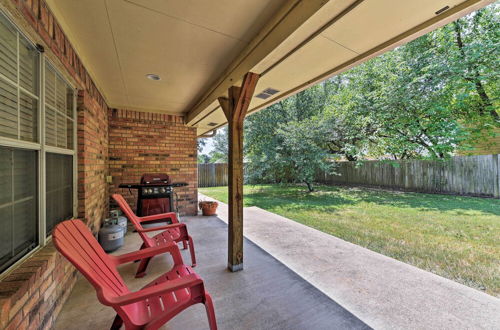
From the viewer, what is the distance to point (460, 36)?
23.1ft

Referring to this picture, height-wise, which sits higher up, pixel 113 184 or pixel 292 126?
pixel 292 126

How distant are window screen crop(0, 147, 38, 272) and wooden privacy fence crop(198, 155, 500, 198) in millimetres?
9864

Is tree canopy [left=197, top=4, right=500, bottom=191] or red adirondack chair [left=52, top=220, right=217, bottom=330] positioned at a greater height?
tree canopy [left=197, top=4, right=500, bottom=191]

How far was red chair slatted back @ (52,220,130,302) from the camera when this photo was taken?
118 centimetres

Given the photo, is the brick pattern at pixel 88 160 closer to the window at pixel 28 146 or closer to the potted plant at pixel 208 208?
the window at pixel 28 146

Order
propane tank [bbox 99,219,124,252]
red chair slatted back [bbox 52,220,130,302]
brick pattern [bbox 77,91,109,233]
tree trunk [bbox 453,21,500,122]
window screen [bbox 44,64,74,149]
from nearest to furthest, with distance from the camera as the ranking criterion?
red chair slatted back [bbox 52,220,130,302], window screen [bbox 44,64,74,149], brick pattern [bbox 77,91,109,233], propane tank [bbox 99,219,124,252], tree trunk [bbox 453,21,500,122]

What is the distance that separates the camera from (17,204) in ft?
4.58

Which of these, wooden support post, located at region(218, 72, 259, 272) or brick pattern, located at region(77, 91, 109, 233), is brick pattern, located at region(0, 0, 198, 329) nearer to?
brick pattern, located at region(77, 91, 109, 233)

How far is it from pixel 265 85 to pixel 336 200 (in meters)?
5.48

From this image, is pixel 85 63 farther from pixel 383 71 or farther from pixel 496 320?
pixel 383 71

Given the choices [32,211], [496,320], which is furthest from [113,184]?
[496,320]

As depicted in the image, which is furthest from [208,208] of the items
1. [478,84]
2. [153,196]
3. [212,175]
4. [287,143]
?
[478,84]

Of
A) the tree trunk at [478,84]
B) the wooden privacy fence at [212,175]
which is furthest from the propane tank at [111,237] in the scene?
the tree trunk at [478,84]

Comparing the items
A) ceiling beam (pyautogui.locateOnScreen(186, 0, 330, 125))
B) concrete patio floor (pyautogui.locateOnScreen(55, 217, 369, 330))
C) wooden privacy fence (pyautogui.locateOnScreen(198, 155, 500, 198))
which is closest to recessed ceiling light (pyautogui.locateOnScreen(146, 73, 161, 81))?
ceiling beam (pyautogui.locateOnScreen(186, 0, 330, 125))
